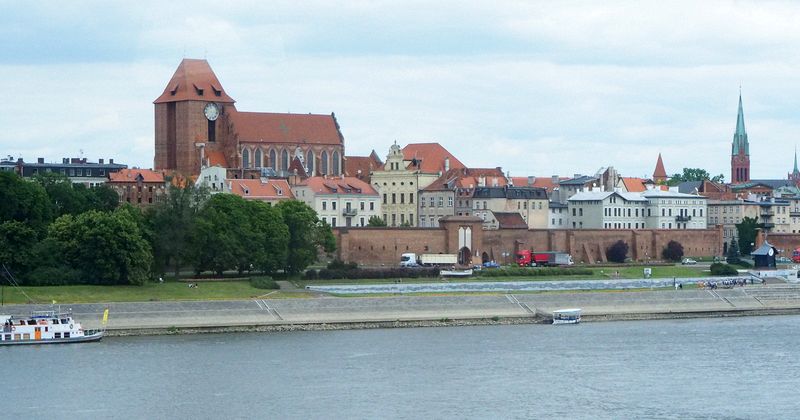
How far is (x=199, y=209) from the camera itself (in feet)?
303

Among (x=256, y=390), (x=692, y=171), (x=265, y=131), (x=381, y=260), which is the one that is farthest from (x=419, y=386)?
(x=692, y=171)

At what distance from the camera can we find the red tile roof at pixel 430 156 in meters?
134

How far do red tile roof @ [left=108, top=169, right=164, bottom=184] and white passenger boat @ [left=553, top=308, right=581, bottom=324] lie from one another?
4974cm

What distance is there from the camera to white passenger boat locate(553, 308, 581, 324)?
82750 mm

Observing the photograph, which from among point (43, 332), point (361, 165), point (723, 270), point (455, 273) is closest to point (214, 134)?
point (361, 165)

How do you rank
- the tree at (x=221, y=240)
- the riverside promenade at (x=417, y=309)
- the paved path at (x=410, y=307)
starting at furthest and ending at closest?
the tree at (x=221, y=240)
the paved path at (x=410, y=307)
the riverside promenade at (x=417, y=309)

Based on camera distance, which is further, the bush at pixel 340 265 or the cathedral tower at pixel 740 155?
the cathedral tower at pixel 740 155

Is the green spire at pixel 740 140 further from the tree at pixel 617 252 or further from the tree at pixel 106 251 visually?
the tree at pixel 106 251

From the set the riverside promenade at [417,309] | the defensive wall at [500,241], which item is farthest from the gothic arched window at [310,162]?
the riverside promenade at [417,309]

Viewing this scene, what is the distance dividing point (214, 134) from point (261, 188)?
1644 centimetres

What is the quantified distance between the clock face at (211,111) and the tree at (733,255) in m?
43.2

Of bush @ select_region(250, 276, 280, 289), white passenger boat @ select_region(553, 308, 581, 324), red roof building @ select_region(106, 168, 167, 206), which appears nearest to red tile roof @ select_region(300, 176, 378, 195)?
red roof building @ select_region(106, 168, 167, 206)

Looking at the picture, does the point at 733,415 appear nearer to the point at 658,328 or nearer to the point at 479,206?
the point at 658,328

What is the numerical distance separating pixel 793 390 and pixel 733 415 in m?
6.67
